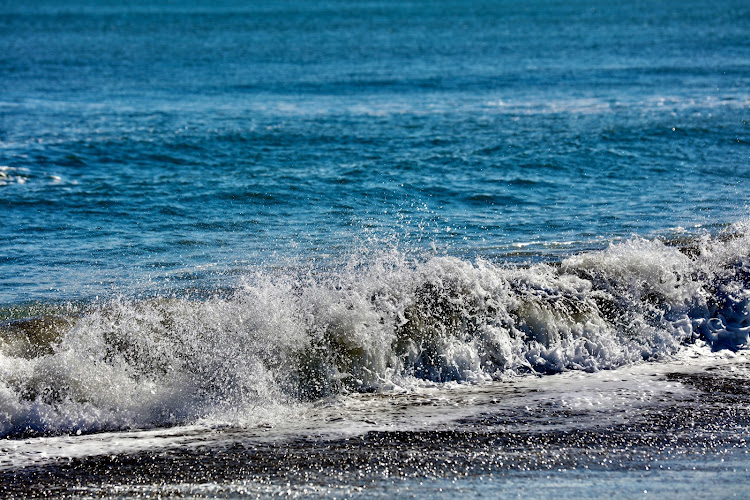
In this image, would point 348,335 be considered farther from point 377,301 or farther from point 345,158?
point 345,158

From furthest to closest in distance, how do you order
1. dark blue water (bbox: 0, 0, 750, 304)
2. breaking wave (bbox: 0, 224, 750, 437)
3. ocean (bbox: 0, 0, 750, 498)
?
1. dark blue water (bbox: 0, 0, 750, 304)
2. breaking wave (bbox: 0, 224, 750, 437)
3. ocean (bbox: 0, 0, 750, 498)

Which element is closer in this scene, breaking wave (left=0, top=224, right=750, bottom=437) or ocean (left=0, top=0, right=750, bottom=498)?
ocean (left=0, top=0, right=750, bottom=498)

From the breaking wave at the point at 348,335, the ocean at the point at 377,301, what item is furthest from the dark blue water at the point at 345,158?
the breaking wave at the point at 348,335

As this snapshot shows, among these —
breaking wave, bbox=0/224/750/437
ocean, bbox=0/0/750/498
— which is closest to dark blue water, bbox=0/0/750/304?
ocean, bbox=0/0/750/498

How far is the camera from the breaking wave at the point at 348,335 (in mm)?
6289

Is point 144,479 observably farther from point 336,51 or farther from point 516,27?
point 516,27

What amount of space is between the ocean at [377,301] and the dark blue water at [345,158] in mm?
86

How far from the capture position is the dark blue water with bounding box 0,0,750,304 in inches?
397

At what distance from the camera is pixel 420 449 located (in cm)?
550

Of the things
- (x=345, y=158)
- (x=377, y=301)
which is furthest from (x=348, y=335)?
(x=345, y=158)

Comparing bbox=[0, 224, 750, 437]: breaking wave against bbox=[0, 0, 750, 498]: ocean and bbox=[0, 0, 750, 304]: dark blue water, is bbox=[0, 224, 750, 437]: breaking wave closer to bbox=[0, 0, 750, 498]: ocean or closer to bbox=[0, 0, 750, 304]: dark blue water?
bbox=[0, 0, 750, 498]: ocean

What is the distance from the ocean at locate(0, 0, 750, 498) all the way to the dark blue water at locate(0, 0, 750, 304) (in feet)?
0.28

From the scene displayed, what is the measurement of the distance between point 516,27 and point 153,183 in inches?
1567

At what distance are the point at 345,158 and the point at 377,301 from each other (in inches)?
308
